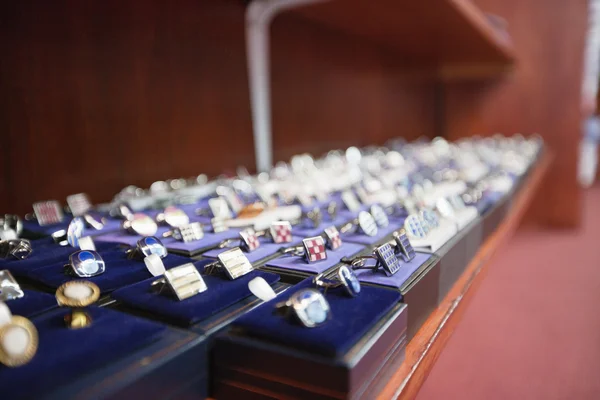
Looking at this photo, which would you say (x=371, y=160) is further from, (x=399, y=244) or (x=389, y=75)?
(x=399, y=244)

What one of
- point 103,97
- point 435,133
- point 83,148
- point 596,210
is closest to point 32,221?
point 83,148

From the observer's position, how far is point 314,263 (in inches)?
38.0

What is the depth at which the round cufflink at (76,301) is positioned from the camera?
652 mm

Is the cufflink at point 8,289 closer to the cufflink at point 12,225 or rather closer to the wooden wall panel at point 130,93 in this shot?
the cufflink at point 12,225

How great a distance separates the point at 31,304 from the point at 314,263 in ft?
1.55

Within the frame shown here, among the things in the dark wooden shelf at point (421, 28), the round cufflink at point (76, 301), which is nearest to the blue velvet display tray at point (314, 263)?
the round cufflink at point (76, 301)

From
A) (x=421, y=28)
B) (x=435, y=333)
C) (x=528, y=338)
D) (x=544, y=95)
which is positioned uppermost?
(x=421, y=28)

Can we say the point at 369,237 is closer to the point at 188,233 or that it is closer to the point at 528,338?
the point at 188,233

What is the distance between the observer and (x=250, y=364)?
0.64 meters

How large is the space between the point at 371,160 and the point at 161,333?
214cm

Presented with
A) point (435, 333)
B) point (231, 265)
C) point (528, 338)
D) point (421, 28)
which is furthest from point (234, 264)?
point (421, 28)

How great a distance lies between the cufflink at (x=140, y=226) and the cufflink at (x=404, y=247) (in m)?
0.59

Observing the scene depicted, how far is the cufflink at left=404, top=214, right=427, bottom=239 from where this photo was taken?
108cm

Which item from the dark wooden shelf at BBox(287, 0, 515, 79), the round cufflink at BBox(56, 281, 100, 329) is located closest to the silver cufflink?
the round cufflink at BBox(56, 281, 100, 329)
